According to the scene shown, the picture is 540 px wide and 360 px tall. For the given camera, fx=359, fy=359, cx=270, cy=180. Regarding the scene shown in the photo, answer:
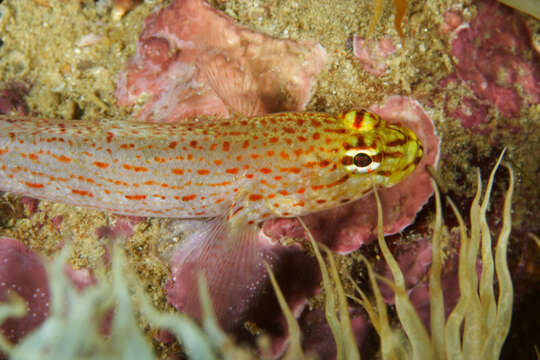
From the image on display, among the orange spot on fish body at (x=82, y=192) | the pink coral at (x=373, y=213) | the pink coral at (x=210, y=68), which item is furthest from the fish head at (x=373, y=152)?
the orange spot on fish body at (x=82, y=192)

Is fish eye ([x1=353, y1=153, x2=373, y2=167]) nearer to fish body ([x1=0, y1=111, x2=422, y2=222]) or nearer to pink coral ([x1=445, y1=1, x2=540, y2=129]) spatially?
fish body ([x1=0, y1=111, x2=422, y2=222])

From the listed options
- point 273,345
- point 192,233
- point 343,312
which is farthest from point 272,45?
point 273,345

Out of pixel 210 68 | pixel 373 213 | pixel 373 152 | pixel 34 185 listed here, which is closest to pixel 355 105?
pixel 373 152

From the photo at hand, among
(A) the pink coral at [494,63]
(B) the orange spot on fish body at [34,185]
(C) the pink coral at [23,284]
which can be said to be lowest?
(C) the pink coral at [23,284]

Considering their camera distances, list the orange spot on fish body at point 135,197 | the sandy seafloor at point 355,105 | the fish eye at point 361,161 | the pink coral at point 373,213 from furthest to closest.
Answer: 1. the sandy seafloor at point 355,105
2. the pink coral at point 373,213
3. the orange spot on fish body at point 135,197
4. the fish eye at point 361,161

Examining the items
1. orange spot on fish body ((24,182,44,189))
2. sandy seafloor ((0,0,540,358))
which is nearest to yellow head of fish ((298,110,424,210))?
sandy seafloor ((0,0,540,358))

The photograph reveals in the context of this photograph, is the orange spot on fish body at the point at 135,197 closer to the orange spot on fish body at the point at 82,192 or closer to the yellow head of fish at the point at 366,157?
the orange spot on fish body at the point at 82,192
